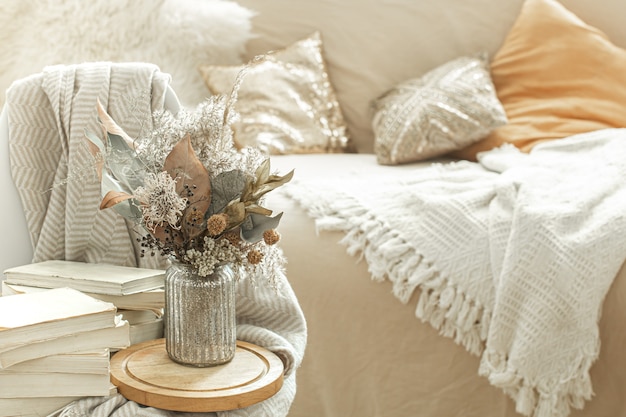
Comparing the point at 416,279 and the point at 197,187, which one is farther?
the point at 416,279

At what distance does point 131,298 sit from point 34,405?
0.59ft

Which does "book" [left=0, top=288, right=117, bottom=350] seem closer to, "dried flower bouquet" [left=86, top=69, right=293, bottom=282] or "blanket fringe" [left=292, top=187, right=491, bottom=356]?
"dried flower bouquet" [left=86, top=69, right=293, bottom=282]

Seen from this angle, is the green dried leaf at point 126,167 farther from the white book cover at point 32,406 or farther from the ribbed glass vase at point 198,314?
the white book cover at point 32,406

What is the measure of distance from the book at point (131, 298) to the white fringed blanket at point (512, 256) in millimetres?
747

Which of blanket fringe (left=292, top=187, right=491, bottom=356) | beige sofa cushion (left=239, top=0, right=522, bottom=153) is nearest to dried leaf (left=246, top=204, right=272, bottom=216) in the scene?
blanket fringe (left=292, top=187, right=491, bottom=356)

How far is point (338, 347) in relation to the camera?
5.90 feet

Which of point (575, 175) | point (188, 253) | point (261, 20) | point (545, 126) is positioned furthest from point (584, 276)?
point (261, 20)

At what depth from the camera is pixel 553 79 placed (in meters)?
2.40

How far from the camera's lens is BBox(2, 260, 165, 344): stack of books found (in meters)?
1.07

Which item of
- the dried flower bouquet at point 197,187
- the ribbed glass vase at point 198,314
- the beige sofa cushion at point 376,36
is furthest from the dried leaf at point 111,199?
the beige sofa cushion at point 376,36

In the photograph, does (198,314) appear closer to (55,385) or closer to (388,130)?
(55,385)

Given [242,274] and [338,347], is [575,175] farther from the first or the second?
[242,274]

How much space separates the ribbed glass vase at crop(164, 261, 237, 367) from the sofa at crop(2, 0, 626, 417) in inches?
30.1

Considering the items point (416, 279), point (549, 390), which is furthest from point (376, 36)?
point (549, 390)
